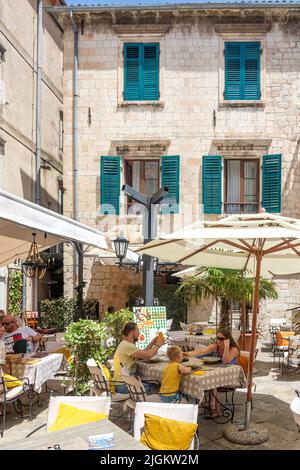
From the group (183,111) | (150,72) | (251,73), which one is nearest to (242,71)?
(251,73)

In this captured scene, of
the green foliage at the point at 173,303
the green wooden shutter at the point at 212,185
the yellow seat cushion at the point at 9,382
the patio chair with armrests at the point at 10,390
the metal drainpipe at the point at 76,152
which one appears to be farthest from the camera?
the metal drainpipe at the point at 76,152

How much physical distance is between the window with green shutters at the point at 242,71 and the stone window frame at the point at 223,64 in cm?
12

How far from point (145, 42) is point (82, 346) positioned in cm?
1247

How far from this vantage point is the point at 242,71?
16.1 metres

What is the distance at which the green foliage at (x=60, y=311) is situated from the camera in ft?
51.0

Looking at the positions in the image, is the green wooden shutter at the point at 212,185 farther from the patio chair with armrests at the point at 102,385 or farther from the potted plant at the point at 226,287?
the patio chair with armrests at the point at 102,385

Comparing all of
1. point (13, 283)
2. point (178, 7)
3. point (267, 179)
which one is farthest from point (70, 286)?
point (178, 7)

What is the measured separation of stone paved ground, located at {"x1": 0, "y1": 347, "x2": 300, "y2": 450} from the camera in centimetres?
569

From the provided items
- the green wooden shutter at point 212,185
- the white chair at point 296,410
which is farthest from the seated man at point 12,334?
the green wooden shutter at point 212,185

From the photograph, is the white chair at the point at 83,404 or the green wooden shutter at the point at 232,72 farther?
the green wooden shutter at the point at 232,72

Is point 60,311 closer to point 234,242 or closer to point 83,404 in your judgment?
point 234,242

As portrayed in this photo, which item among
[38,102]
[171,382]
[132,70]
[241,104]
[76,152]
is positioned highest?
[132,70]

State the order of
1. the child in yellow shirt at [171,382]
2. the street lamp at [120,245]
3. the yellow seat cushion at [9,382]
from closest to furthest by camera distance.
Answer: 1. the child in yellow shirt at [171,382]
2. the yellow seat cushion at [9,382]
3. the street lamp at [120,245]

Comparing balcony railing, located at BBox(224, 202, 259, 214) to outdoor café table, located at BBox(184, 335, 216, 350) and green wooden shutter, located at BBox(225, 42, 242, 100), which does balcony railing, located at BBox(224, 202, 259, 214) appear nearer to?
green wooden shutter, located at BBox(225, 42, 242, 100)
